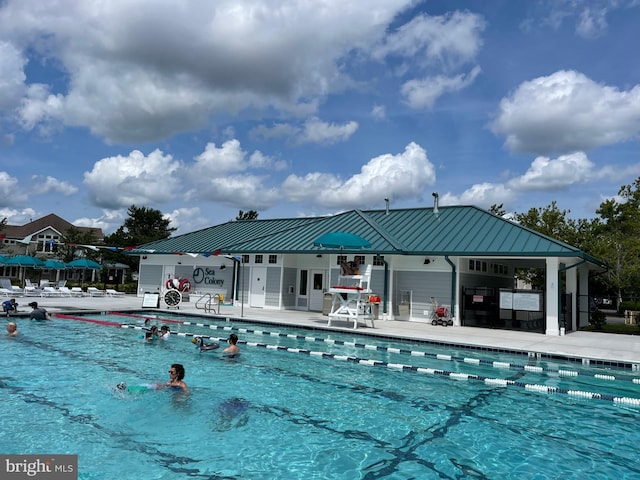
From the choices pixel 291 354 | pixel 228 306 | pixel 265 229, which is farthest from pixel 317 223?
pixel 291 354

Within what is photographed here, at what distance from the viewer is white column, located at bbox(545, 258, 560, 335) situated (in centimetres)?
1653

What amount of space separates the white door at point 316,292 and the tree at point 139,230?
1348 inches

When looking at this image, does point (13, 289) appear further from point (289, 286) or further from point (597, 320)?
point (597, 320)

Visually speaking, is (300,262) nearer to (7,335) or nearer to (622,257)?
(7,335)

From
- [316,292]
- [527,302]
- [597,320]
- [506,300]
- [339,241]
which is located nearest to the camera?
[527,302]

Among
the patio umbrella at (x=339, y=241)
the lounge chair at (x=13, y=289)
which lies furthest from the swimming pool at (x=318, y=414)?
the lounge chair at (x=13, y=289)

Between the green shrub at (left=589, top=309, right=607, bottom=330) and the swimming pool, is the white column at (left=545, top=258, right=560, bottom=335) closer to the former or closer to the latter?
the green shrub at (left=589, top=309, right=607, bottom=330)

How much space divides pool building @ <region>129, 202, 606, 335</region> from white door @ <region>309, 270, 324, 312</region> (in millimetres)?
53

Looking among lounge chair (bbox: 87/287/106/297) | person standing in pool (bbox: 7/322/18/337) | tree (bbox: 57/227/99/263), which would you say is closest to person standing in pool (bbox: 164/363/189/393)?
person standing in pool (bbox: 7/322/18/337)

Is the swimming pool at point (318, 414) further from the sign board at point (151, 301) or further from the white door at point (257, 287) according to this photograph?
the white door at point (257, 287)

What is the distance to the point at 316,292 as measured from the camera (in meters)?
23.2

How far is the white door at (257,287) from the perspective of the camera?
2355 cm

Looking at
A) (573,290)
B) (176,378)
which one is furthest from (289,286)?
(176,378)

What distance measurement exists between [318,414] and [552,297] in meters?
13.0
